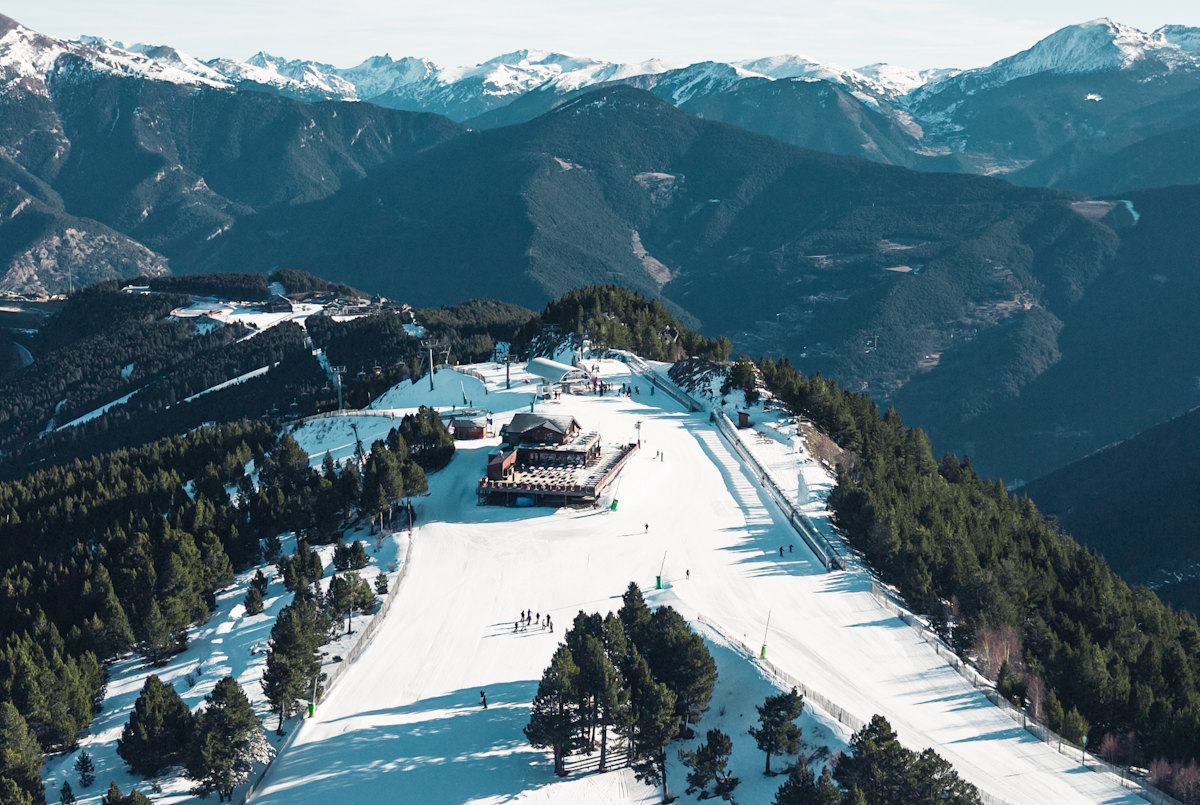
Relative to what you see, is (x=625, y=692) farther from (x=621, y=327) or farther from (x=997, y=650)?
(x=621, y=327)

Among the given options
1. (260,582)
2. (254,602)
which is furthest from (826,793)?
(260,582)

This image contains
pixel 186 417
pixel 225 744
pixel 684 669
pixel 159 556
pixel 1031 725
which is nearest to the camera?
pixel 225 744

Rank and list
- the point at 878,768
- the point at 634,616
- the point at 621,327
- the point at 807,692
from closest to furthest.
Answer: the point at 878,768
the point at 807,692
the point at 634,616
the point at 621,327

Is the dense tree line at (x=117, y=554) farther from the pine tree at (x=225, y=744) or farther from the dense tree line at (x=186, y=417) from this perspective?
the dense tree line at (x=186, y=417)

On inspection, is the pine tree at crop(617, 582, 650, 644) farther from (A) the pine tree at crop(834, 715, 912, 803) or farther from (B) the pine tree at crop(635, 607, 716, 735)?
(A) the pine tree at crop(834, 715, 912, 803)

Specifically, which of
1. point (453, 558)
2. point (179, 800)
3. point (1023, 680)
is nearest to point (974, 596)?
point (1023, 680)

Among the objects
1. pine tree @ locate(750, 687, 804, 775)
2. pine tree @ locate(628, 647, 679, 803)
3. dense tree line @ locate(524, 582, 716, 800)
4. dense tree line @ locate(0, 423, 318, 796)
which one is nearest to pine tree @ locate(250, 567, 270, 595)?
dense tree line @ locate(0, 423, 318, 796)

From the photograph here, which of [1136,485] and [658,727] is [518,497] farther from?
[1136,485]

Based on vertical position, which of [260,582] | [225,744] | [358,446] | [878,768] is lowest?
[260,582]
